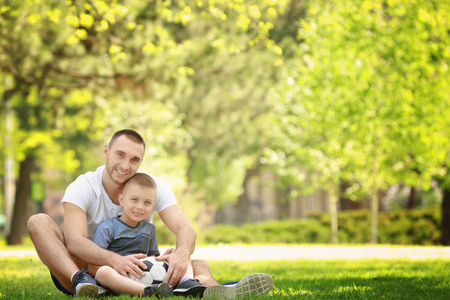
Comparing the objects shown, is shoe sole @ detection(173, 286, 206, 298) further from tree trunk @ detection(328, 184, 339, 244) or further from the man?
tree trunk @ detection(328, 184, 339, 244)

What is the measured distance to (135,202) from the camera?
4.82 metres

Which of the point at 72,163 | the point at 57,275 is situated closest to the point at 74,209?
the point at 57,275

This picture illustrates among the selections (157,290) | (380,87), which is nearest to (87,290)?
(157,290)

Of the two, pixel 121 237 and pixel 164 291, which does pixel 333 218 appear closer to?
pixel 121 237

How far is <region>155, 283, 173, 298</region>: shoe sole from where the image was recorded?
4.42m

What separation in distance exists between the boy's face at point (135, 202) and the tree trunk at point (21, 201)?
1619cm

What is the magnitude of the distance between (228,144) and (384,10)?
26.6 ft

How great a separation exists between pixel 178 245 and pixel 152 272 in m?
0.36

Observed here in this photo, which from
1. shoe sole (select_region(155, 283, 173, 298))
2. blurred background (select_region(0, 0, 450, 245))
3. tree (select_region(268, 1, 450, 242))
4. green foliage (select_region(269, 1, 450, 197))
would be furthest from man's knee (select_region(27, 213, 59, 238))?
tree (select_region(268, 1, 450, 242))

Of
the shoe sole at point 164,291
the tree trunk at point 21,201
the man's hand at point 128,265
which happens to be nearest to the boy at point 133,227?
the shoe sole at point 164,291

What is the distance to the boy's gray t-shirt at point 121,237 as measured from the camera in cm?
481

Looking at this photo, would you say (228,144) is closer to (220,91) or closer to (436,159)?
(220,91)

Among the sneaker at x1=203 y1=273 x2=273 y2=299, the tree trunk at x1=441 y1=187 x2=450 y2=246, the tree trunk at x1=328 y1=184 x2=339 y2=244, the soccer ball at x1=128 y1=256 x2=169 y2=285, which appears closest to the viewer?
the sneaker at x1=203 y1=273 x2=273 y2=299

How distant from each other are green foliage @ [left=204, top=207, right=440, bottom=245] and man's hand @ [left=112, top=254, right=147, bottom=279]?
16515 mm
